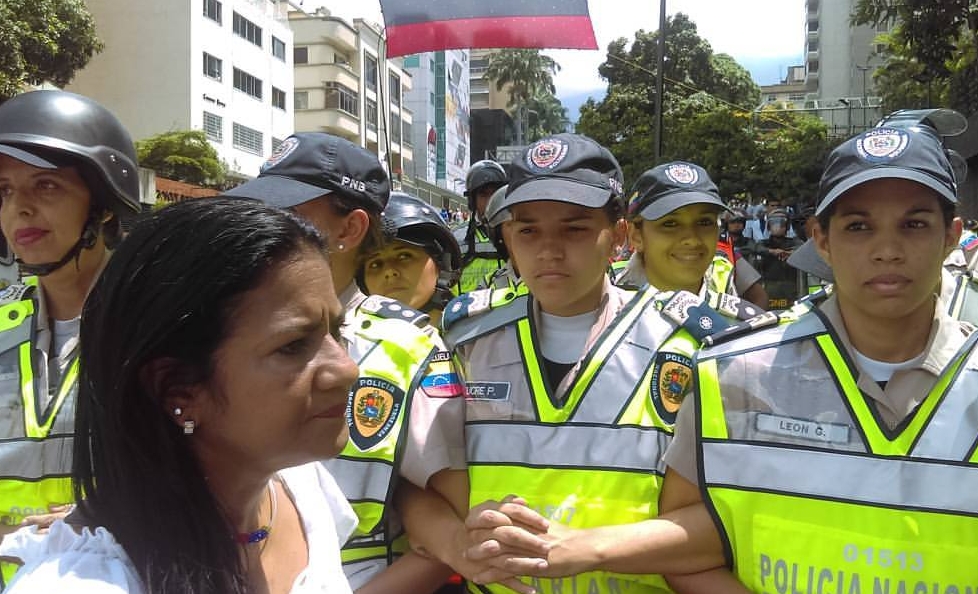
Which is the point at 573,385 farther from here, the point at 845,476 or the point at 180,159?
the point at 180,159

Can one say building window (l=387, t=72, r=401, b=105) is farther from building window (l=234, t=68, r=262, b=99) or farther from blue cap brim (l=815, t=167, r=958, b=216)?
blue cap brim (l=815, t=167, r=958, b=216)

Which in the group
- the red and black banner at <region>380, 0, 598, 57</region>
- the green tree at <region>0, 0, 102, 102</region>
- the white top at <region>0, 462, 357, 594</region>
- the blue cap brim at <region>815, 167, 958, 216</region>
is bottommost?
the white top at <region>0, 462, 357, 594</region>

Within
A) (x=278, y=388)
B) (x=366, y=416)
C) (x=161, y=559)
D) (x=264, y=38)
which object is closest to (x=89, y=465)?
(x=161, y=559)

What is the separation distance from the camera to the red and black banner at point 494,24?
4344mm

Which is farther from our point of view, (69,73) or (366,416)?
(69,73)

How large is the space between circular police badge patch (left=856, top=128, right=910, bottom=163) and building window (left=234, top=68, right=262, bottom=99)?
40.5 metres

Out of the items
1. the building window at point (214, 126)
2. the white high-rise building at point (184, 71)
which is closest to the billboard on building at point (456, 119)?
the white high-rise building at point (184, 71)

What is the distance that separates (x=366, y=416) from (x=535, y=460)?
0.48 meters

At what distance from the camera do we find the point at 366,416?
2.50 meters

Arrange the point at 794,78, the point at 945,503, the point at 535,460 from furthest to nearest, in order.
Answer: the point at 794,78 → the point at 535,460 → the point at 945,503

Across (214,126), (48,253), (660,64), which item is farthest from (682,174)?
(214,126)

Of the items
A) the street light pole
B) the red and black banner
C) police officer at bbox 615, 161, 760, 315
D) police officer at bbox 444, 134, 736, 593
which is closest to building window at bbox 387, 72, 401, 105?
the street light pole

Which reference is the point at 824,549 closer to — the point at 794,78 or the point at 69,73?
the point at 69,73

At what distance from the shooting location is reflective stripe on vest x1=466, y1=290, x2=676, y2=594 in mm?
2379
